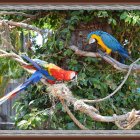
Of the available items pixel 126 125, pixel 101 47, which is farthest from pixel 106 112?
pixel 101 47

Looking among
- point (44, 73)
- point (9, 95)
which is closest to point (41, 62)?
point (44, 73)

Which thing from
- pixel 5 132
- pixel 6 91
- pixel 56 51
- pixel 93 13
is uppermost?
pixel 93 13

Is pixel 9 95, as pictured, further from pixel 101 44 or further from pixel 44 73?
pixel 101 44

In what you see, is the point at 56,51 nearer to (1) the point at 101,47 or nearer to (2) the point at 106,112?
(1) the point at 101,47

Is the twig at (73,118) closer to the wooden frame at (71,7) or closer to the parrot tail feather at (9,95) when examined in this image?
the wooden frame at (71,7)

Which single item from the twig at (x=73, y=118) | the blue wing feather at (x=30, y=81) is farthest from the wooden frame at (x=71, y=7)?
the blue wing feather at (x=30, y=81)

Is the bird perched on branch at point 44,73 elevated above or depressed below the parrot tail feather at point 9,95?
above

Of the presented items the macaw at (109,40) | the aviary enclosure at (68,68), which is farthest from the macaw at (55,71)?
the macaw at (109,40)

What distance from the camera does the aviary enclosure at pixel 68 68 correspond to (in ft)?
3.79

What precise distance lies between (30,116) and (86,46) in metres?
0.32

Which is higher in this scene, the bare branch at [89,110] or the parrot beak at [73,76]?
the parrot beak at [73,76]

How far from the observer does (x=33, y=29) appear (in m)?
1.17

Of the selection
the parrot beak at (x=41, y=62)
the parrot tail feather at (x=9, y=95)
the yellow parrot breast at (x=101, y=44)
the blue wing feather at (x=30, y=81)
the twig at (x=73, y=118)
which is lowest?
the twig at (x=73, y=118)

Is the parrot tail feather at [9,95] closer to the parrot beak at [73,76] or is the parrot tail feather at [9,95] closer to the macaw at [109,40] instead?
the parrot beak at [73,76]
